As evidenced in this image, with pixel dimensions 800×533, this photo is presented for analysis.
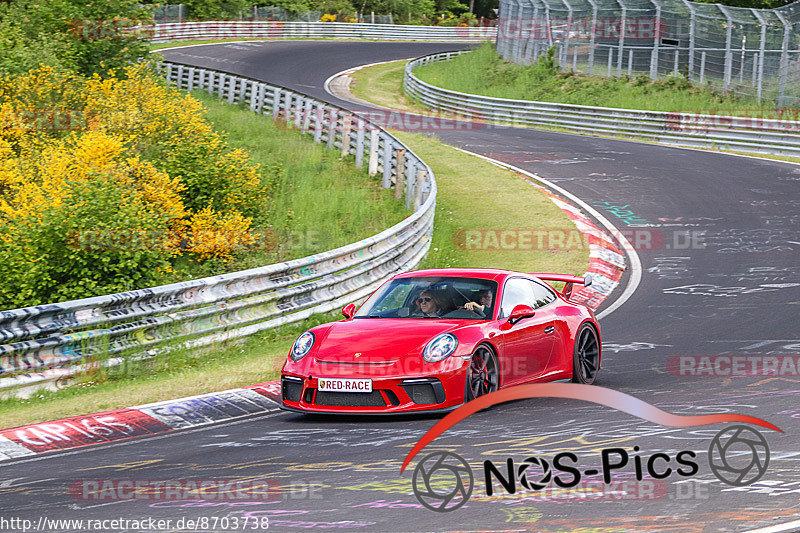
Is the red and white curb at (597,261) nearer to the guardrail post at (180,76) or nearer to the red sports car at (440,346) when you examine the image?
the red sports car at (440,346)

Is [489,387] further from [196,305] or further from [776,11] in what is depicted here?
[776,11]

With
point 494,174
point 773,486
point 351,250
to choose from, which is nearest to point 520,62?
point 494,174

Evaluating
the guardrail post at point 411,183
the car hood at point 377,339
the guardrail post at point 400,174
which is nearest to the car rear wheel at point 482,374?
the car hood at point 377,339

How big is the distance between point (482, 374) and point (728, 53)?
1117 inches

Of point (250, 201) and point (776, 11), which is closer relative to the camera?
point (250, 201)

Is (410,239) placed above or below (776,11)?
below

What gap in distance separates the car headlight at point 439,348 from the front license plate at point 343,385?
1.76ft

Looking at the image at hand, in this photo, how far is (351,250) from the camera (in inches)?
561

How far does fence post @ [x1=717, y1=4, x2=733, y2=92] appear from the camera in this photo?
1313 inches

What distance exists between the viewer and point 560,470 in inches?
254

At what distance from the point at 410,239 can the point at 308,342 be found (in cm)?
788

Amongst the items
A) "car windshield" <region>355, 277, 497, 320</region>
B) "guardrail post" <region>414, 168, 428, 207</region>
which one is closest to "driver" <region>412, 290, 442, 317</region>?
"car windshield" <region>355, 277, 497, 320</region>

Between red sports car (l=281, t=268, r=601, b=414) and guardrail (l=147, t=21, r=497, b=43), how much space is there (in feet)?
179

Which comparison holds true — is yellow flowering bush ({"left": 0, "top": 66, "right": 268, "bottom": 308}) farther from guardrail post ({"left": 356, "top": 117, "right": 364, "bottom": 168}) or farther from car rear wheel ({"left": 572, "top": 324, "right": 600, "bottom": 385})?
car rear wheel ({"left": 572, "top": 324, "right": 600, "bottom": 385})
